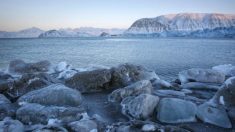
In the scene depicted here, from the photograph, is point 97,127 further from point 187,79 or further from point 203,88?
point 187,79

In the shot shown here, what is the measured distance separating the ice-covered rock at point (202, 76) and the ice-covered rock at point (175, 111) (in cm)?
536

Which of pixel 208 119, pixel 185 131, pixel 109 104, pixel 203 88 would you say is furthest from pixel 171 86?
pixel 185 131

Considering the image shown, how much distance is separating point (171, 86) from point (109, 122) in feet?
17.3

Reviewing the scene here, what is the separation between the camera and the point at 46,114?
24.5 feet

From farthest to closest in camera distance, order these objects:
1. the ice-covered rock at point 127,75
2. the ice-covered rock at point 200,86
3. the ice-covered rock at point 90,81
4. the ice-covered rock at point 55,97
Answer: the ice-covered rock at point 127,75
the ice-covered rock at point 200,86
the ice-covered rock at point 90,81
the ice-covered rock at point 55,97

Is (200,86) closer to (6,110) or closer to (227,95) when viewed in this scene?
(227,95)

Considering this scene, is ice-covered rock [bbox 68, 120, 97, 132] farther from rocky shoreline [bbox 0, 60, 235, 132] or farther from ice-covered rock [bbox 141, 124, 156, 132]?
ice-covered rock [bbox 141, 124, 156, 132]

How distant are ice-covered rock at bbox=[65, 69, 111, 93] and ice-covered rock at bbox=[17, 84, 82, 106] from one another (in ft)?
7.97

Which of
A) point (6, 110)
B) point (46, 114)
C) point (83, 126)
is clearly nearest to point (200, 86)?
point (83, 126)

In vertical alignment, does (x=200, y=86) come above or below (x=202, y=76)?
below

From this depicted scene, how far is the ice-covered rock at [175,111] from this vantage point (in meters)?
7.54

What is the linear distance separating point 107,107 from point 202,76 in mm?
5927

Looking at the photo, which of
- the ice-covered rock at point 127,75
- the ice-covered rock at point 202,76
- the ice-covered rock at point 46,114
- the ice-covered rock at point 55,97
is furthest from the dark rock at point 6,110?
the ice-covered rock at point 202,76

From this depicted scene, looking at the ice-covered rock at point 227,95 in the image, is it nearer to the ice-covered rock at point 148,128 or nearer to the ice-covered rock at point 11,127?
the ice-covered rock at point 148,128
